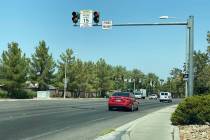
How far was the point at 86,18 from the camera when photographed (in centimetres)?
3256

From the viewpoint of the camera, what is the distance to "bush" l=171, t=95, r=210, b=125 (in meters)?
20.5

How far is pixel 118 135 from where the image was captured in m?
18.6

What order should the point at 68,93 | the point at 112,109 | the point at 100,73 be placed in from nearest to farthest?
1. the point at 112,109
2. the point at 68,93
3. the point at 100,73

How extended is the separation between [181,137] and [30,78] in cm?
7406

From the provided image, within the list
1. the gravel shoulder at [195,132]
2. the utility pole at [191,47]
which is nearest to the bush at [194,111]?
the gravel shoulder at [195,132]

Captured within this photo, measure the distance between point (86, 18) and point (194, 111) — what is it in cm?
1371

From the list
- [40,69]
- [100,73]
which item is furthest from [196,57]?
[100,73]

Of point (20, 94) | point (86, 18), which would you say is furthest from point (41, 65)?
point (86, 18)

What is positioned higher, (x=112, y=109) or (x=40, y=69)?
(x=40, y=69)

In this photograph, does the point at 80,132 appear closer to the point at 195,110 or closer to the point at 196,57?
the point at 195,110

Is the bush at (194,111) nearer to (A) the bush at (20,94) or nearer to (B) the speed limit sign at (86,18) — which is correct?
(B) the speed limit sign at (86,18)

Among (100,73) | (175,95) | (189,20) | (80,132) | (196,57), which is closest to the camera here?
(80,132)

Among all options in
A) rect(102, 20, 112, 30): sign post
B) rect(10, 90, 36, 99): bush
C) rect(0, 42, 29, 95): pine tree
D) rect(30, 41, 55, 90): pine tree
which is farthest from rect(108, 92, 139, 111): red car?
rect(30, 41, 55, 90): pine tree

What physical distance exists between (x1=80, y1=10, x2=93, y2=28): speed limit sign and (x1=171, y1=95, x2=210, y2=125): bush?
12.5 meters
